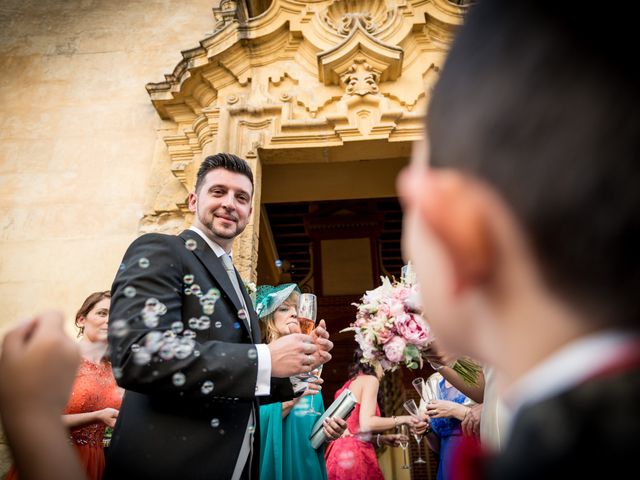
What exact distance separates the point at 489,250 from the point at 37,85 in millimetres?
5541

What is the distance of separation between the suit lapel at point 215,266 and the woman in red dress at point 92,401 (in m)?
1.03

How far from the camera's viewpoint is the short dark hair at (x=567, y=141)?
0.36m

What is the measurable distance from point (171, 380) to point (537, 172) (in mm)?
1202

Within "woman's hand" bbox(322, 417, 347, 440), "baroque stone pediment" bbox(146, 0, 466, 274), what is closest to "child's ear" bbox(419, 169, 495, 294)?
"woman's hand" bbox(322, 417, 347, 440)

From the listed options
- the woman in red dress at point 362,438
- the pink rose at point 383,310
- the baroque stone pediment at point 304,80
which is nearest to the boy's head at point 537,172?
the pink rose at point 383,310

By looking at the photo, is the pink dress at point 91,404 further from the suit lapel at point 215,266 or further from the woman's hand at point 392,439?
the woman's hand at point 392,439

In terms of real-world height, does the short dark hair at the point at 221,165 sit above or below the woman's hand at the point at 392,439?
above

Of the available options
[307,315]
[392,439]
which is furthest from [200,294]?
[392,439]

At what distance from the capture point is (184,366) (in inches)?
50.6

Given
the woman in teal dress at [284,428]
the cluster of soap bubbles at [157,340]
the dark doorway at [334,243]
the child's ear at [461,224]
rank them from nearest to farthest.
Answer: the child's ear at [461,224] < the cluster of soap bubbles at [157,340] < the woman in teal dress at [284,428] < the dark doorway at [334,243]

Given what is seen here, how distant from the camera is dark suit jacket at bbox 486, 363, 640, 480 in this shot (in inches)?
11.9

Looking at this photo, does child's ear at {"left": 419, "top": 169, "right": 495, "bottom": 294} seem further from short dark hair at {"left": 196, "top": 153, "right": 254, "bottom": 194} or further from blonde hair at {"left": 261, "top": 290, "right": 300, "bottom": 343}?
blonde hair at {"left": 261, "top": 290, "right": 300, "bottom": 343}

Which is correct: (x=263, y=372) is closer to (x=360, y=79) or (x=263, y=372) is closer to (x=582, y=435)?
(x=582, y=435)

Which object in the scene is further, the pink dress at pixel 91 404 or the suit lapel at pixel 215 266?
the pink dress at pixel 91 404
